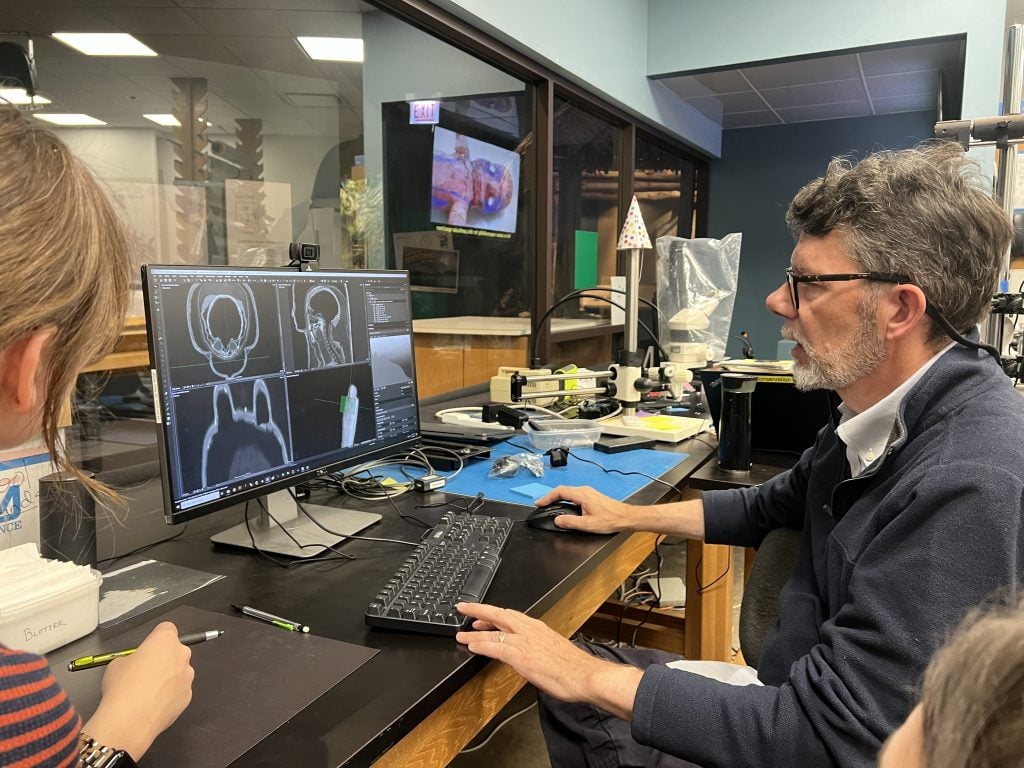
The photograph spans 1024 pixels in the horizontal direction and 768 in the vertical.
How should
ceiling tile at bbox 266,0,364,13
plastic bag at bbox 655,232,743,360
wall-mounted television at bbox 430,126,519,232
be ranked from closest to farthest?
ceiling tile at bbox 266,0,364,13 < wall-mounted television at bbox 430,126,519,232 < plastic bag at bbox 655,232,743,360

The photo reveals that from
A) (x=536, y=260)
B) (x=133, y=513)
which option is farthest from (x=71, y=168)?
(x=536, y=260)

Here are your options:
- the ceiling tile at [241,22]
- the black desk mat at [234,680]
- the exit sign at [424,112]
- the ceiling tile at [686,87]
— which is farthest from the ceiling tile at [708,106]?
the black desk mat at [234,680]

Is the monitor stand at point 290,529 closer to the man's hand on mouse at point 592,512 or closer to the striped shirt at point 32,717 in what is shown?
the man's hand on mouse at point 592,512

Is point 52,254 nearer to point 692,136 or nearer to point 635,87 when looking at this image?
point 635,87

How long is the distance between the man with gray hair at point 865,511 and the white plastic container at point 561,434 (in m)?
0.59

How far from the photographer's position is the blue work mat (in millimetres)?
1578

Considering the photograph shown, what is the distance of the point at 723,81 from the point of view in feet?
14.7

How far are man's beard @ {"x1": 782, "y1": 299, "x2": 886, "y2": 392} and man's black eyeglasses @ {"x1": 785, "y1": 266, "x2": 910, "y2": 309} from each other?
0.04 m

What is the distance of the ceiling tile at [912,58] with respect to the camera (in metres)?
3.74

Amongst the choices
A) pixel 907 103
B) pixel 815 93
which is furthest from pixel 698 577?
pixel 907 103

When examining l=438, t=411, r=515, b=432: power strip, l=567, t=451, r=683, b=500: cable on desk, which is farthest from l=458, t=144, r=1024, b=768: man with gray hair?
l=438, t=411, r=515, b=432: power strip

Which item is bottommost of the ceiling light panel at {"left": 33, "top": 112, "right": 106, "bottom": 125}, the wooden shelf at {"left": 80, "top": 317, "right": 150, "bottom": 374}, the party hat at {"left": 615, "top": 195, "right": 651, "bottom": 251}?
the wooden shelf at {"left": 80, "top": 317, "right": 150, "bottom": 374}

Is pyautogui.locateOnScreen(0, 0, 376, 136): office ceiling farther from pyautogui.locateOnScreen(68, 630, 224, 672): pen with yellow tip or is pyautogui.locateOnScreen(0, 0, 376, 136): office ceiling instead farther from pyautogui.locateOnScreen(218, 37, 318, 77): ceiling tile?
pyautogui.locateOnScreen(68, 630, 224, 672): pen with yellow tip

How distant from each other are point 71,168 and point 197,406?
0.47 metres
